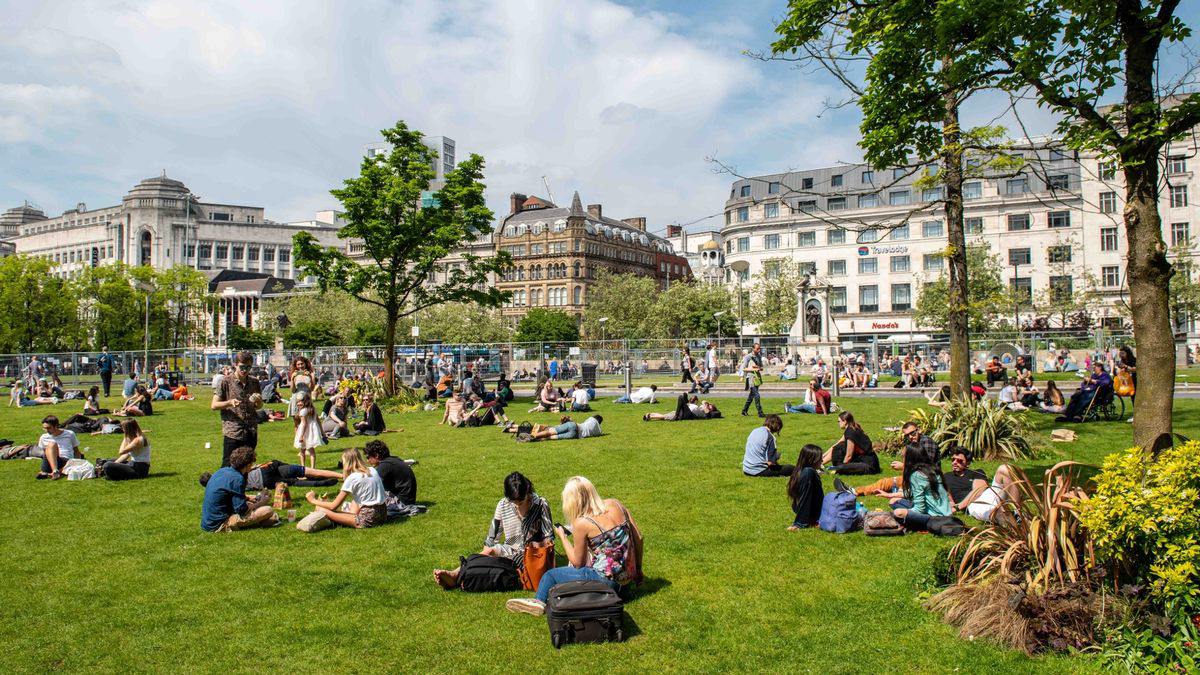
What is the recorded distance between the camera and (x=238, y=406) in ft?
41.2

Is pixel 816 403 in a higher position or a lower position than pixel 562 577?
higher

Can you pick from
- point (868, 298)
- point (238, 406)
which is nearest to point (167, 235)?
point (868, 298)

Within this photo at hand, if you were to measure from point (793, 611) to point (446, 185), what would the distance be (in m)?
25.8

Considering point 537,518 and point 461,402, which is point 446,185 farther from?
point 537,518

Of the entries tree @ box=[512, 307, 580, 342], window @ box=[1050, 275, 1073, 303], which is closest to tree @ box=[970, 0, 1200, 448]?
window @ box=[1050, 275, 1073, 303]

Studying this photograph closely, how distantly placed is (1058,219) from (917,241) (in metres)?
11.5

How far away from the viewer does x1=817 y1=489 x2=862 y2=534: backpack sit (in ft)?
32.0

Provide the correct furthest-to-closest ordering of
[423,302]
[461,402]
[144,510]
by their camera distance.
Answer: [423,302]
[461,402]
[144,510]

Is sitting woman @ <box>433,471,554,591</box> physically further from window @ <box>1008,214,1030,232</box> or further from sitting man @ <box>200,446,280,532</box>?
window @ <box>1008,214,1030,232</box>

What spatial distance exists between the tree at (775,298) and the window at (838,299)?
192 inches

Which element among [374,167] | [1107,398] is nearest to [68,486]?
[374,167]

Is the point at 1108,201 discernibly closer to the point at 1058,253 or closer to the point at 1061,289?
the point at 1058,253

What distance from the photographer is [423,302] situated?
32781 mm

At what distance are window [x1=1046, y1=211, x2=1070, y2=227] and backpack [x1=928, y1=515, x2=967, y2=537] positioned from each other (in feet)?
241
